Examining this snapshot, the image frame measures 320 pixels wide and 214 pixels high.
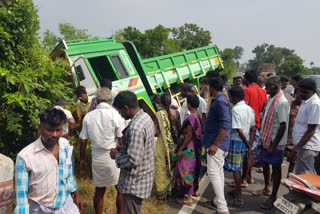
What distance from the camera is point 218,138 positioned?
3.08 metres

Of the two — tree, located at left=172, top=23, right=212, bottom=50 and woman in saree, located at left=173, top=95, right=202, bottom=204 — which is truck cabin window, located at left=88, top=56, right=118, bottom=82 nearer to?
woman in saree, located at left=173, top=95, right=202, bottom=204

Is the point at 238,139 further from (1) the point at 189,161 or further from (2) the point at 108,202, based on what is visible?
(2) the point at 108,202

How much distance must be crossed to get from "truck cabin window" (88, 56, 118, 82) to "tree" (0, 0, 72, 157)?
320 cm

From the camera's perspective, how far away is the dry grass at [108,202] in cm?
337

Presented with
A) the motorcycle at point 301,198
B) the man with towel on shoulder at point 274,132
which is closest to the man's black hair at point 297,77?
the man with towel on shoulder at point 274,132

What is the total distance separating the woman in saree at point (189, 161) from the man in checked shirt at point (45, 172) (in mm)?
Answer: 1957

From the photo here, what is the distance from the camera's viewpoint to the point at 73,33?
3238 cm

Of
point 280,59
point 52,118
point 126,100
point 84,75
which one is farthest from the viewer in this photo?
point 280,59

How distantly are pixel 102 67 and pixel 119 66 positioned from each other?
22.4 inches

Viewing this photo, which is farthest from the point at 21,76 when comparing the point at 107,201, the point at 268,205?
the point at 268,205

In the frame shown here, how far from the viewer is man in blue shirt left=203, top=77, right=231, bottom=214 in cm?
309

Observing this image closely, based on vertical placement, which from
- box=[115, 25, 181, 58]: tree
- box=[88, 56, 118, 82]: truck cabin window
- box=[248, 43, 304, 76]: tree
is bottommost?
box=[248, 43, 304, 76]: tree

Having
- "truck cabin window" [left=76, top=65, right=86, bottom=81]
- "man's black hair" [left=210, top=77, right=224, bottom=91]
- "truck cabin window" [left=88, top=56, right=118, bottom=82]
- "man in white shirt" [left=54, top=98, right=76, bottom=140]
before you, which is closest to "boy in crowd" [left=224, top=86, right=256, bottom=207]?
"man's black hair" [left=210, top=77, right=224, bottom=91]

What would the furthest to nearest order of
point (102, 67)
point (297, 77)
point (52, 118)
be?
point (102, 67)
point (297, 77)
point (52, 118)
